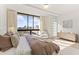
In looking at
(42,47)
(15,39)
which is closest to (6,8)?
(15,39)

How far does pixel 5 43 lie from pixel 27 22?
1.49 ft

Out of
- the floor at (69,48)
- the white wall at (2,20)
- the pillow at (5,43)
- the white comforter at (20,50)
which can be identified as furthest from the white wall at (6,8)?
the floor at (69,48)

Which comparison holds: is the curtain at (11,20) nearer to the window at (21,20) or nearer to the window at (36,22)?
the window at (21,20)

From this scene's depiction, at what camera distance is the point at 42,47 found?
1515 millimetres

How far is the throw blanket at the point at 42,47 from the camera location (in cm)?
150

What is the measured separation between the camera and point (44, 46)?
1.52 metres

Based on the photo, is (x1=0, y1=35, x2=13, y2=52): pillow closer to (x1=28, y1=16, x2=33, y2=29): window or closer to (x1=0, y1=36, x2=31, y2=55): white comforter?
(x1=0, y1=36, x2=31, y2=55): white comforter

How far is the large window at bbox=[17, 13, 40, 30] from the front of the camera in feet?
5.11

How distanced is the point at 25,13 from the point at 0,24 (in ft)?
1.30

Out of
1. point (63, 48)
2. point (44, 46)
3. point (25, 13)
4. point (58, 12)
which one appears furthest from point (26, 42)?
point (58, 12)

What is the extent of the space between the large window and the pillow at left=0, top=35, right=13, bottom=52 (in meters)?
0.24

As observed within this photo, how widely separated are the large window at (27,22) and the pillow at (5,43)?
0.24 metres
